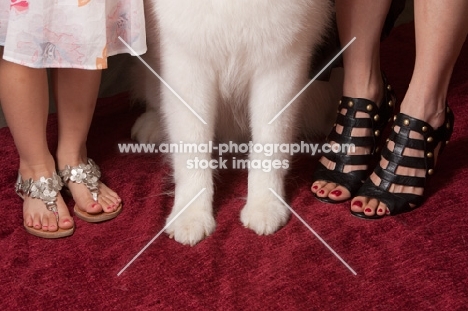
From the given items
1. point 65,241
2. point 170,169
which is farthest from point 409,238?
point 65,241

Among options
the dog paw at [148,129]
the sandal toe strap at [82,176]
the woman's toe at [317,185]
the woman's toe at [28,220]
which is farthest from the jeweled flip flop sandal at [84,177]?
the woman's toe at [317,185]

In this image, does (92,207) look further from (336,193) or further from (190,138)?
(336,193)

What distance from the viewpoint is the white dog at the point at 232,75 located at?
1.28 m

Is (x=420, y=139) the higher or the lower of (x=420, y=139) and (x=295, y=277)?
the higher

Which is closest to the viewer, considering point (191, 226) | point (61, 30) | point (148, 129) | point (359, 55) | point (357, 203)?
point (61, 30)

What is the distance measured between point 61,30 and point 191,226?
1.68ft

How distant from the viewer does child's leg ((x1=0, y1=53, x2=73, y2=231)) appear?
4.54ft

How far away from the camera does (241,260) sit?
135 centimetres

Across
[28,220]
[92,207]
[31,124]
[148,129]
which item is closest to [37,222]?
[28,220]

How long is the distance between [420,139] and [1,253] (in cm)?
102

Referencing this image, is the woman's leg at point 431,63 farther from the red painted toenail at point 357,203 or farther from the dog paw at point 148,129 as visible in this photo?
the dog paw at point 148,129

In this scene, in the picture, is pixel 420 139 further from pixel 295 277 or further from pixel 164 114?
pixel 164 114

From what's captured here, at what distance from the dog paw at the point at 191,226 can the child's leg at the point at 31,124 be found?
25cm

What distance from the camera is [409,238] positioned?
4.61 ft
